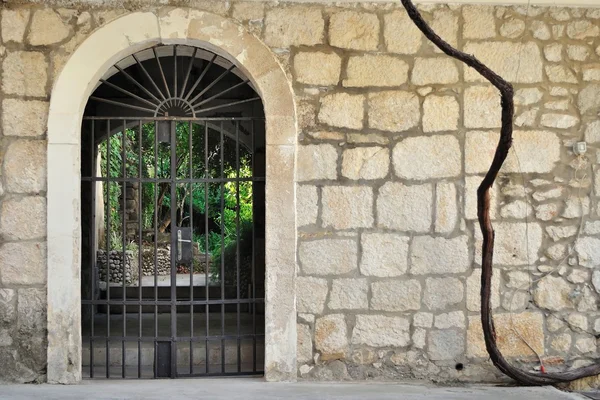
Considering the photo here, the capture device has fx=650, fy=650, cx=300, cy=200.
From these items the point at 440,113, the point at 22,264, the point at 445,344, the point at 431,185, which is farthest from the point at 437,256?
the point at 22,264

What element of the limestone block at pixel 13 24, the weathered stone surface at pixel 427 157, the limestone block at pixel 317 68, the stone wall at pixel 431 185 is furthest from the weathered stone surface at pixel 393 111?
the limestone block at pixel 13 24

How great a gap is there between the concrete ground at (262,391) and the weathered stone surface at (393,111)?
1.90 metres

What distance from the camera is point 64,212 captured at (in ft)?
15.3

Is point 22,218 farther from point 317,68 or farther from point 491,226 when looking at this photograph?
point 491,226

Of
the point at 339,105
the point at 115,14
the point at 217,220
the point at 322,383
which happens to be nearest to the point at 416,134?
the point at 339,105

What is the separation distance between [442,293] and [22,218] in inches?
122

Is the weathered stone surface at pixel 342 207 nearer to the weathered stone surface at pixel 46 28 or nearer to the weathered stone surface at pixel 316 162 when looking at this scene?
the weathered stone surface at pixel 316 162

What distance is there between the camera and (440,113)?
4871mm

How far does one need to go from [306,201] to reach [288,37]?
1.22 m

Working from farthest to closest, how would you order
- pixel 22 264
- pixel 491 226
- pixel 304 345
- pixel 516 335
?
pixel 516 335 < pixel 304 345 < pixel 22 264 < pixel 491 226

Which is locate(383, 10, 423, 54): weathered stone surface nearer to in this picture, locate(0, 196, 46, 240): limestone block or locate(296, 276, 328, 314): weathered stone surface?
locate(296, 276, 328, 314): weathered stone surface

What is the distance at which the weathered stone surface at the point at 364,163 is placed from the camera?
4.83m

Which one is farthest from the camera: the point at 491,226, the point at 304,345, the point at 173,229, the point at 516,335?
the point at 173,229

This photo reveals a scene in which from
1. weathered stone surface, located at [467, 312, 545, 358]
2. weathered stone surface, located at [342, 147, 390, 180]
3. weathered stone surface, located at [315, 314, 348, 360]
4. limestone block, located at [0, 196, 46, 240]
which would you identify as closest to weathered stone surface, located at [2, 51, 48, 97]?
limestone block, located at [0, 196, 46, 240]
